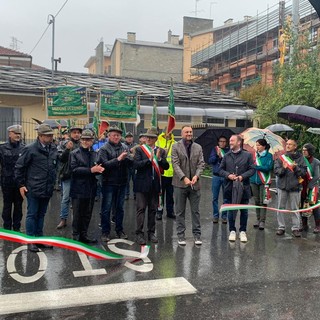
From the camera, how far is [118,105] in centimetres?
995

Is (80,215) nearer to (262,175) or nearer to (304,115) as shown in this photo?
(262,175)

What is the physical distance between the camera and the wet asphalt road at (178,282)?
3797 mm

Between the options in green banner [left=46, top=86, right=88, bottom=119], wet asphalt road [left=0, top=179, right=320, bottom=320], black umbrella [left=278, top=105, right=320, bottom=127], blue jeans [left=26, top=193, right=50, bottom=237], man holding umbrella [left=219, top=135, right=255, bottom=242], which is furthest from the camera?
green banner [left=46, top=86, right=88, bottom=119]

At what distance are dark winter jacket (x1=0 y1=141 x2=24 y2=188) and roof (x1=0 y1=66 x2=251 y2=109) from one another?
1088 cm

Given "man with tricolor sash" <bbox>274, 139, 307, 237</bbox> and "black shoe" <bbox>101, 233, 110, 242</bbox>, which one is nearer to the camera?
"black shoe" <bbox>101, 233, 110, 242</bbox>

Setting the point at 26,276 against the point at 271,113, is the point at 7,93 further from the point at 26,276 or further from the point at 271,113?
the point at 26,276

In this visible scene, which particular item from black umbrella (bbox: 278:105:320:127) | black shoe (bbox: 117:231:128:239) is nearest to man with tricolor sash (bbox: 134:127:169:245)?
black shoe (bbox: 117:231:128:239)

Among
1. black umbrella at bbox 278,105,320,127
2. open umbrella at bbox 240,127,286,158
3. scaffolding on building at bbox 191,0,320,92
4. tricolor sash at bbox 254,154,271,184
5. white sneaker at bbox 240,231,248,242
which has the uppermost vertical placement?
scaffolding on building at bbox 191,0,320,92

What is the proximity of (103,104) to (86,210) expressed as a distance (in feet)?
14.2

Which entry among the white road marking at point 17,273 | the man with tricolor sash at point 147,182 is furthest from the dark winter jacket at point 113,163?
the white road marking at point 17,273

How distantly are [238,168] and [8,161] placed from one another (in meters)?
3.94

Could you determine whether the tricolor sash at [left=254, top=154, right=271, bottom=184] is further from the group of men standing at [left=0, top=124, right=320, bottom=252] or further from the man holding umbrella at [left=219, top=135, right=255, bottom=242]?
the man holding umbrella at [left=219, top=135, right=255, bottom=242]

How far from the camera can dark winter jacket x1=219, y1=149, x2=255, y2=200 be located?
6488 mm

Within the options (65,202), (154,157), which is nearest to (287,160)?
(154,157)
